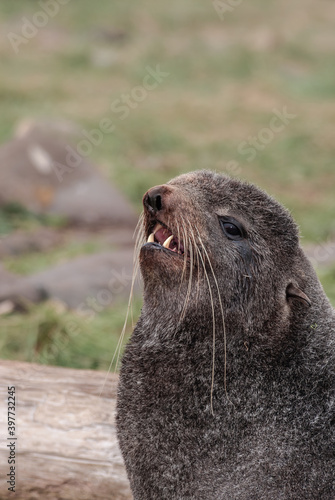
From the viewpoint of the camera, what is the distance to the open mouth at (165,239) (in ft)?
11.0

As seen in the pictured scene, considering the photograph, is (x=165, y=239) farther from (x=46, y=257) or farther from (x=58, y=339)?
(x=46, y=257)

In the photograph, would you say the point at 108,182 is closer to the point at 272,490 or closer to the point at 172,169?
the point at 172,169

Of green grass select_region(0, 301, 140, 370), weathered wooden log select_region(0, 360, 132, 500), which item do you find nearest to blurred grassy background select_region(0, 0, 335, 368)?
green grass select_region(0, 301, 140, 370)

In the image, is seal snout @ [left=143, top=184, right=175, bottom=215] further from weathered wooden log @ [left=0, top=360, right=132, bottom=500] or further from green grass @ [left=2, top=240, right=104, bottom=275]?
green grass @ [left=2, top=240, right=104, bottom=275]

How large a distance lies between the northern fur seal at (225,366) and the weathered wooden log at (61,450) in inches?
27.8

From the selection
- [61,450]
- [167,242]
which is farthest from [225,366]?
[61,450]

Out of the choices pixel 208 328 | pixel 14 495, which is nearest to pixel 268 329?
pixel 208 328

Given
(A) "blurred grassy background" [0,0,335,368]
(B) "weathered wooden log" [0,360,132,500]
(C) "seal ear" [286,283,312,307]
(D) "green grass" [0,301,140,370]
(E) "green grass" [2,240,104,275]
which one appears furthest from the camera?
(A) "blurred grassy background" [0,0,335,368]

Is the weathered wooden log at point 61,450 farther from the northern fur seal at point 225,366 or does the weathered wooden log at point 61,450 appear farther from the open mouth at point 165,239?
the open mouth at point 165,239

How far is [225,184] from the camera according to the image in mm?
3516

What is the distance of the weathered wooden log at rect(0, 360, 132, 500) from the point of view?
406 centimetres

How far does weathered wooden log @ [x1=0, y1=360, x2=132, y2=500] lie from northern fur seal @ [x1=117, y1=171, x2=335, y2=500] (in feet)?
2.31

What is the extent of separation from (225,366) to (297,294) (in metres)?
0.48

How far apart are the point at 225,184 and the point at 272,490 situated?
145 centimetres
